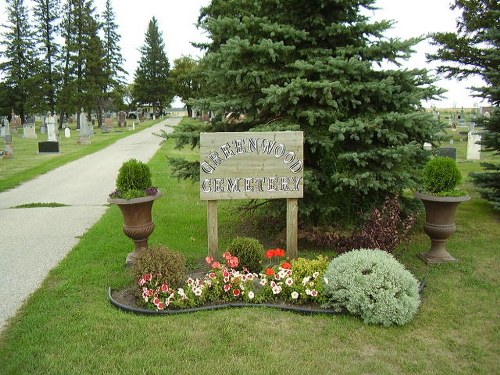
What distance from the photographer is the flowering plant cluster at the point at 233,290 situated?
4.49 meters

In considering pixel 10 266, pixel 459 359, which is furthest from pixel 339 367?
pixel 10 266

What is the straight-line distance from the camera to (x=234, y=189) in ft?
17.8

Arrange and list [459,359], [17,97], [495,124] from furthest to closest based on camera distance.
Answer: [17,97], [495,124], [459,359]

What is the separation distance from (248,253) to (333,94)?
2.50 metres

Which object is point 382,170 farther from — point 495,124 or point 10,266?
point 10,266

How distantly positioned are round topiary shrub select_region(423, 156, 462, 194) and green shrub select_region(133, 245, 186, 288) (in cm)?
343

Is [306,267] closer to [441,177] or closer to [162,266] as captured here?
[162,266]

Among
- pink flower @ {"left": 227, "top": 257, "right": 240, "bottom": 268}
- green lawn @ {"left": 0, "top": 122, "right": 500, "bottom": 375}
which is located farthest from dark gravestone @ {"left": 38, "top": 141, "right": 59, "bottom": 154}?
pink flower @ {"left": 227, "top": 257, "right": 240, "bottom": 268}

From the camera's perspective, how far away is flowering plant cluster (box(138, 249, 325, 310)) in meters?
4.49

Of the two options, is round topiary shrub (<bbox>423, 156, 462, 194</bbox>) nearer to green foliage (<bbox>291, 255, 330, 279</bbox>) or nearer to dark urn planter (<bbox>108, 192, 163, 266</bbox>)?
green foliage (<bbox>291, 255, 330, 279</bbox>)

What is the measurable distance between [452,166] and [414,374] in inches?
128

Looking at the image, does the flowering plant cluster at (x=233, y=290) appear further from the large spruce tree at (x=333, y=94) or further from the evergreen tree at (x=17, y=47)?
the evergreen tree at (x=17, y=47)

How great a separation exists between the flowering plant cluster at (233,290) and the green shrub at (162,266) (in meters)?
0.07

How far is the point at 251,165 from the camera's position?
5.40 m
